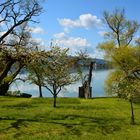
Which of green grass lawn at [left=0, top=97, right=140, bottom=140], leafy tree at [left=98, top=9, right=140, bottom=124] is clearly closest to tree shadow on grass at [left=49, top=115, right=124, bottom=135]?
green grass lawn at [left=0, top=97, right=140, bottom=140]

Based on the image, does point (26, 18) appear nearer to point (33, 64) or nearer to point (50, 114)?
point (33, 64)

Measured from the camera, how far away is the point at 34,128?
2695 cm

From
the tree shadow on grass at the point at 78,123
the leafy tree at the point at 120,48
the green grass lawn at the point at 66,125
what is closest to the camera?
the green grass lawn at the point at 66,125

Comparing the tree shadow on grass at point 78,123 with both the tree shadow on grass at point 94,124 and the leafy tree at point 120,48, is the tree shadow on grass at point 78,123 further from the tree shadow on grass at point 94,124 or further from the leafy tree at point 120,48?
the leafy tree at point 120,48

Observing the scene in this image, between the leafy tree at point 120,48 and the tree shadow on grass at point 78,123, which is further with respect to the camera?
the leafy tree at point 120,48

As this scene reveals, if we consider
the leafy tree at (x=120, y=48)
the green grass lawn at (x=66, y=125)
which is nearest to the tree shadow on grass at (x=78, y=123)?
the green grass lawn at (x=66, y=125)

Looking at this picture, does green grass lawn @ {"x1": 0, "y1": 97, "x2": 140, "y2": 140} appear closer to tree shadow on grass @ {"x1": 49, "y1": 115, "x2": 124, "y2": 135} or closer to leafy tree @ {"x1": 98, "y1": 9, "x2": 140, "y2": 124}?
tree shadow on grass @ {"x1": 49, "y1": 115, "x2": 124, "y2": 135}

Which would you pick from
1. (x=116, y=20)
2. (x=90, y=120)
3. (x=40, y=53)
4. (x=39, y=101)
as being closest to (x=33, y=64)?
(x=40, y=53)

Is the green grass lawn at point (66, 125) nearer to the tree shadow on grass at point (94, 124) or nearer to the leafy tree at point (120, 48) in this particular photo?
the tree shadow on grass at point (94, 124)

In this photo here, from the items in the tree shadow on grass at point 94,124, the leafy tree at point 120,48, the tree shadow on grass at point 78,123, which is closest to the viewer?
the tree shadow on grass at point 78,123

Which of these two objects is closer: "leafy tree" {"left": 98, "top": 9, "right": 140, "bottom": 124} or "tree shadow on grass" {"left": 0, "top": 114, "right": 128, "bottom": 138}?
"tree shadow on grass" {"left": 0, "top": 114, "right": 128, "bottom": 138}

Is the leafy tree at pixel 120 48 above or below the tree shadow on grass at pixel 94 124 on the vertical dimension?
above

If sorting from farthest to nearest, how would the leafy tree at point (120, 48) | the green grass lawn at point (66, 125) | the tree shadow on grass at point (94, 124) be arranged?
the leafy tree at point (120, 48)
the tree shadow on grass at point (94, 124)
the green grass lawn at point (66, 125)

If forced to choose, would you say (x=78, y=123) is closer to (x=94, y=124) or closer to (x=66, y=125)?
(x=94, y=124)
